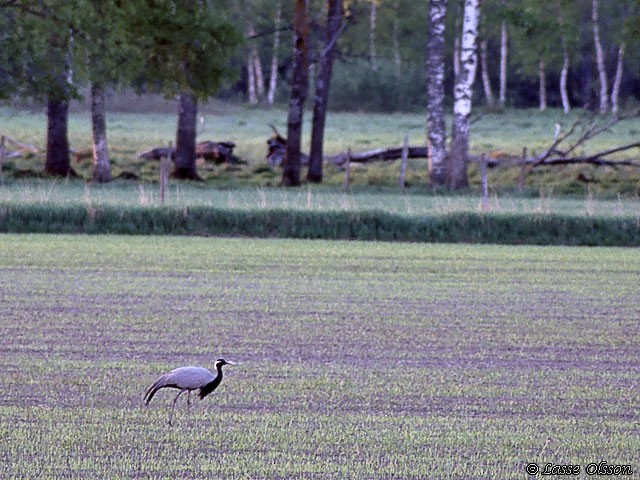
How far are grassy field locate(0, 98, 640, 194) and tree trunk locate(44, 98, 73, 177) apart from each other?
2.01ft

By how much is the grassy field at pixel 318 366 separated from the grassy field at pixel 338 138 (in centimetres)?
1726

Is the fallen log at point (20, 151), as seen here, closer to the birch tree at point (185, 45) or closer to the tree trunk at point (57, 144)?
the tree trunk at point (57, 144)

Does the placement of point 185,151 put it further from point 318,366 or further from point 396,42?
point 396,42

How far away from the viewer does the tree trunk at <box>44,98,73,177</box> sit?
3631 centimetres

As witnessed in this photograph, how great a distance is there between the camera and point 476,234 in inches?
939

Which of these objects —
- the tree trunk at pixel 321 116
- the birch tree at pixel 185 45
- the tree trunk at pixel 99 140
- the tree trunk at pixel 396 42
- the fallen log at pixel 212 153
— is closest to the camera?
the birch tree at pixel 185 45

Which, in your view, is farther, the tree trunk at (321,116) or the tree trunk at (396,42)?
the tree trunk at (396,42)

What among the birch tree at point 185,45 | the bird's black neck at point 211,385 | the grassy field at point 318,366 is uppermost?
the birch tree at point 185,45

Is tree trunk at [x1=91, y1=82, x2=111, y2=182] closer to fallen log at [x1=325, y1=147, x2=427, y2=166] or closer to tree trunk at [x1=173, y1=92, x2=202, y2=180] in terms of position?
tree trunk at [x1=173, y1=92, x2=202, y2=180]

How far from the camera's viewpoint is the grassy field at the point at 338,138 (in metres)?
36.2

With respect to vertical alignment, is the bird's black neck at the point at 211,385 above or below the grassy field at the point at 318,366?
above

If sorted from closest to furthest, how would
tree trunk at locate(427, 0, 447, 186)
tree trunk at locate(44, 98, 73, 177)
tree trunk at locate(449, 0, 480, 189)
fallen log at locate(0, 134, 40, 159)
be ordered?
tree trunk at locate(449, 0, 480, 189) < tree trunk at locate(427, 0, 447, 186) < tree trunk at locate(44, 98, 73, 177) < fallen log at locate(0, 134, 40, 159)

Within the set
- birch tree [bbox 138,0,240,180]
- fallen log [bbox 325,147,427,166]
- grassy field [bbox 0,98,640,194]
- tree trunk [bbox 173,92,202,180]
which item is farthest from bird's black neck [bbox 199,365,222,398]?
fallen log [bbox 325,147,427,166]

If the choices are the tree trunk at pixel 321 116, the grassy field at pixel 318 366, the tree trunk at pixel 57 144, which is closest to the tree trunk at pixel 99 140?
the tree trunk at pixel 57 144
